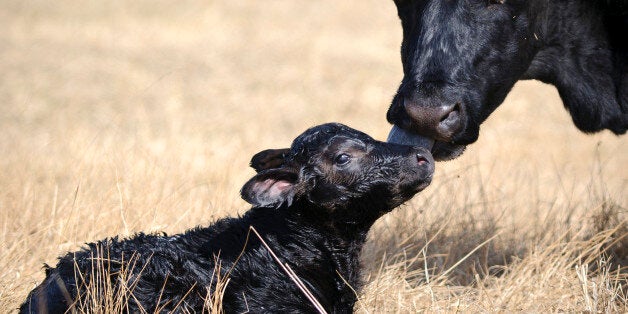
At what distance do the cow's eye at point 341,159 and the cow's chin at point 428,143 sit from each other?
48 cm

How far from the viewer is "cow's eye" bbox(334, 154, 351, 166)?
4699 millimetres

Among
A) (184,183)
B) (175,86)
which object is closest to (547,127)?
(175,86)

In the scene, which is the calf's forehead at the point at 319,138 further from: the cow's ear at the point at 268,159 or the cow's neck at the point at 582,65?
the cow's neck at the point at 582,65

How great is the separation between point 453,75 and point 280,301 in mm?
1731

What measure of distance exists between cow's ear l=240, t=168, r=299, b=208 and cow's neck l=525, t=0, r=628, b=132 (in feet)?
6.68

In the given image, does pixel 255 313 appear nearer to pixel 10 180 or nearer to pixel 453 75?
pixel 453 75

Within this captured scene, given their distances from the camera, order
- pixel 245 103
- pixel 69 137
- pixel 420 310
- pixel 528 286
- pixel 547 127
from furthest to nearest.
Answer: pixel 245 103 < pixel 547 127 < pixel 69 137 < pixel 528 286 < pixel 420 310

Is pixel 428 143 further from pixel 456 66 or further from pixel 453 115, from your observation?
pixel 456 66

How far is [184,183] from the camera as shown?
6.82 metres

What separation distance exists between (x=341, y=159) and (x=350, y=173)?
0.09 m

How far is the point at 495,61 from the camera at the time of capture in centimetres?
531

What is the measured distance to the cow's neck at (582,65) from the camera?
574 centimetres

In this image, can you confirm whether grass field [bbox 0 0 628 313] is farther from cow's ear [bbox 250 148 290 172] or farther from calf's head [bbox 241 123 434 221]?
cow's ear [bbox 250 148 290 172]

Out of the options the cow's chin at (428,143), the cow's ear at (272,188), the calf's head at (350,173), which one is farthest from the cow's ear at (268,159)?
the cow's chin at (428,143)
